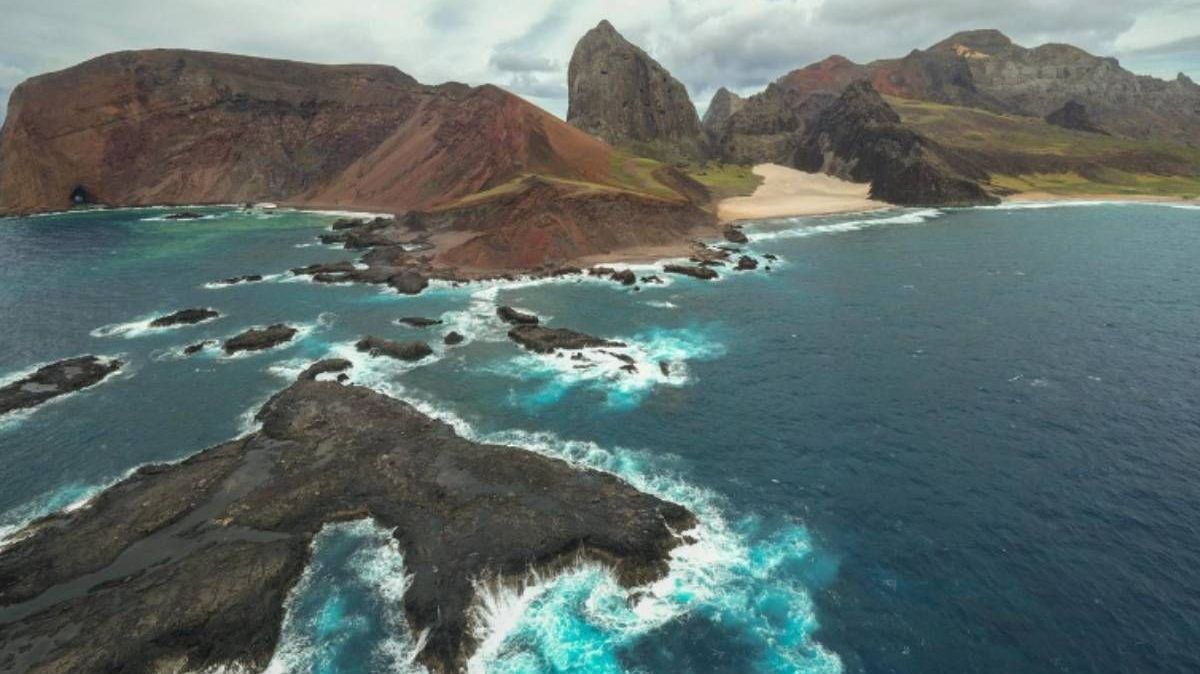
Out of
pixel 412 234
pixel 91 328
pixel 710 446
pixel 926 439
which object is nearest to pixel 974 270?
pixel 926 439

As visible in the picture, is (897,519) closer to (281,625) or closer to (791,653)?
(791,653)

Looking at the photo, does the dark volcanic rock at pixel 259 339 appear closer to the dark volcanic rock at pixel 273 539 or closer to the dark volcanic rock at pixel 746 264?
the dark volcanic rock at pixel 273 539

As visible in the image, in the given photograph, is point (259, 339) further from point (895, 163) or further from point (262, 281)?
point (895, 163)

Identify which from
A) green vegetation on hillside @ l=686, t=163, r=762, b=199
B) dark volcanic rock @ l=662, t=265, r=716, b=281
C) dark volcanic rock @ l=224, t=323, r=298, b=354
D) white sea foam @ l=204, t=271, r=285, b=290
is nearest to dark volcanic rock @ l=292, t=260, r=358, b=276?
white sea foam @ l=204, t=271, r=285, b=290

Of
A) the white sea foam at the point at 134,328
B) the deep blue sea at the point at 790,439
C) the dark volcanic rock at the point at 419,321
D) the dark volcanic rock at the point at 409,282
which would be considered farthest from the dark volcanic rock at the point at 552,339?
the white sea foam at the point at 134,328

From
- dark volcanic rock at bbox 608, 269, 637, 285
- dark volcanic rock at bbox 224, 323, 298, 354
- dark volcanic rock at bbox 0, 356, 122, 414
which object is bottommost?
dark volcanic rock at bbox 0, 356, 122, 414

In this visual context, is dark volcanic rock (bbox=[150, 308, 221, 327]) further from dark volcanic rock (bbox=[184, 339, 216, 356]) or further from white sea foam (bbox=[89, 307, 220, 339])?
dark volcanic rock (bbox=[184, 339, 216, 356])

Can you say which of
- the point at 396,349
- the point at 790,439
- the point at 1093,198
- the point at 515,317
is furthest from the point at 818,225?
the point at 396,349
